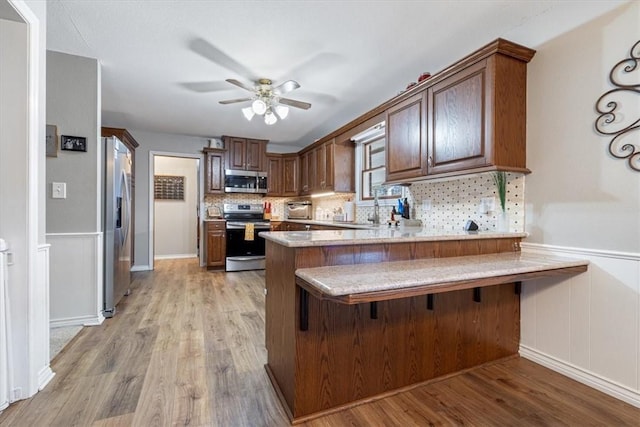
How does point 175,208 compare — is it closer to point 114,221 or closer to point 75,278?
point 114,221

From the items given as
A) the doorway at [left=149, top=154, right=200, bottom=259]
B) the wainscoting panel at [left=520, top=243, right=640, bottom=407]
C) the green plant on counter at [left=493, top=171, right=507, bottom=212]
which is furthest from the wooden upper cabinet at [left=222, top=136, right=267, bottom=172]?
the wainscoting panel at [left=520, top=243, right=640, bottom=407]

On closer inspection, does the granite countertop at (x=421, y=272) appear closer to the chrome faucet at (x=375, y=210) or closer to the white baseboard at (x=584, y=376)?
the white baseboard at (x=584, y=376)

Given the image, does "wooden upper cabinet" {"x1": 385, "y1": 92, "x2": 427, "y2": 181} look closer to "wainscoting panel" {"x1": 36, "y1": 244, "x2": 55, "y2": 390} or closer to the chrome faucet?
the chrome faucet

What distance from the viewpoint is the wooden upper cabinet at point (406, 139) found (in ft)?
8.04

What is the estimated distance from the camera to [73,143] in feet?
8.45

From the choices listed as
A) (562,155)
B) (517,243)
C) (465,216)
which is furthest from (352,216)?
(562,155)

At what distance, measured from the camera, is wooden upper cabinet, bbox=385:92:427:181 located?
245 centimetres

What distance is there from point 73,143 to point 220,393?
2422 millimetres

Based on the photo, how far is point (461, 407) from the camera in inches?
62.0

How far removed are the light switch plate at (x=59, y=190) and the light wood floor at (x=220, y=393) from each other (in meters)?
1.18

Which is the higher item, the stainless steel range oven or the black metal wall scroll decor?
the black metal wall scroll decor

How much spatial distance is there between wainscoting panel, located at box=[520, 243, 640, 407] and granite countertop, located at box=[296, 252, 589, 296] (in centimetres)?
13

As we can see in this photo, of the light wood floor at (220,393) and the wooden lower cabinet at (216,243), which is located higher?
the wooden lower cabinet at (216,243)

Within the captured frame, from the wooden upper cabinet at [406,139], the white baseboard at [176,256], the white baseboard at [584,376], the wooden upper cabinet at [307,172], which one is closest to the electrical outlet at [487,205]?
the wooden upper cabinet at [406,139]
